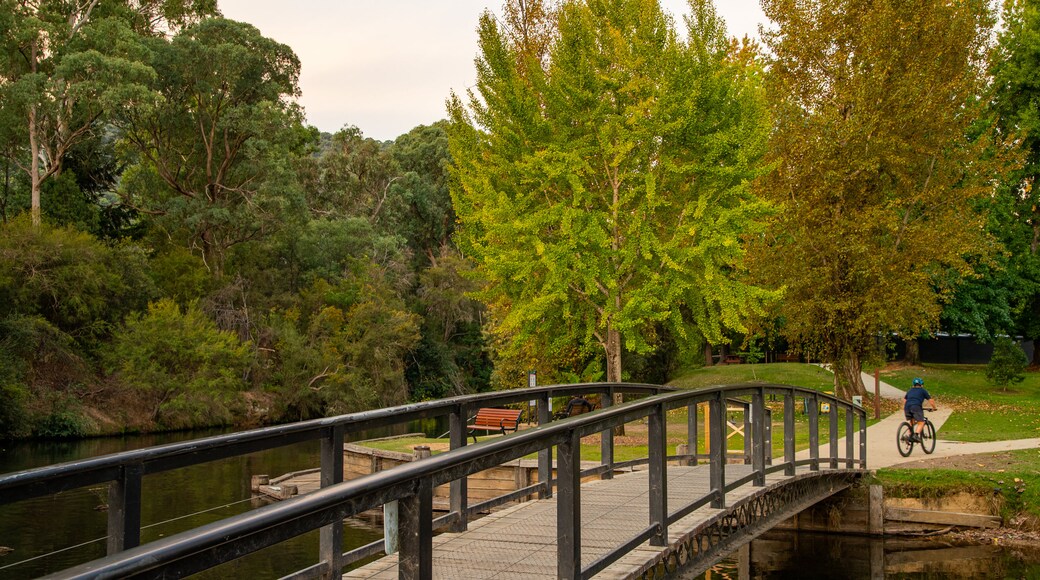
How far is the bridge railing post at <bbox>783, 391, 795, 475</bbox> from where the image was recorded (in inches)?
461

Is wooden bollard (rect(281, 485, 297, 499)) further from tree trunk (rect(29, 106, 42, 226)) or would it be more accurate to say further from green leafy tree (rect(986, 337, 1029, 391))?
tree trunk (rect(29, 106, 42, 226))

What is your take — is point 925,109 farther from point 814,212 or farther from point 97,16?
point 97,16

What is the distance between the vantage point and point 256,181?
52.5m

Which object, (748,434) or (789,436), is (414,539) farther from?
(789,436)

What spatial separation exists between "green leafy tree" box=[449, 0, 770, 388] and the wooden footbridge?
9.24 metres

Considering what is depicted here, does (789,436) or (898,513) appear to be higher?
(789,436)

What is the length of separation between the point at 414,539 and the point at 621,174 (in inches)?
740

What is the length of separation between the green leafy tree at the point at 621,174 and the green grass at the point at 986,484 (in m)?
5.63

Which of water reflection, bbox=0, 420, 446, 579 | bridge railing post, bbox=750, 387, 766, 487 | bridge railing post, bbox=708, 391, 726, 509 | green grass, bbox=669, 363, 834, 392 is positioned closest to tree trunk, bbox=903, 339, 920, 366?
green grass, bbox=669, 363, 834, 392

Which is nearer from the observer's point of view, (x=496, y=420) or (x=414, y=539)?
(x=414, y=539)

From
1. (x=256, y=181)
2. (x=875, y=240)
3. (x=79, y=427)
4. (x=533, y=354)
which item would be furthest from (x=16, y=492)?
(x=256, y=181)

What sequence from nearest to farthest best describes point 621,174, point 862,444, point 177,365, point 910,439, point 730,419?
point 862,444, point 910,439, point 621,174, point 730,419, point 177,365

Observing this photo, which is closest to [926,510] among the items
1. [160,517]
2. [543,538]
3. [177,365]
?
[543,538]

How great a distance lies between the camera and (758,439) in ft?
33.7
